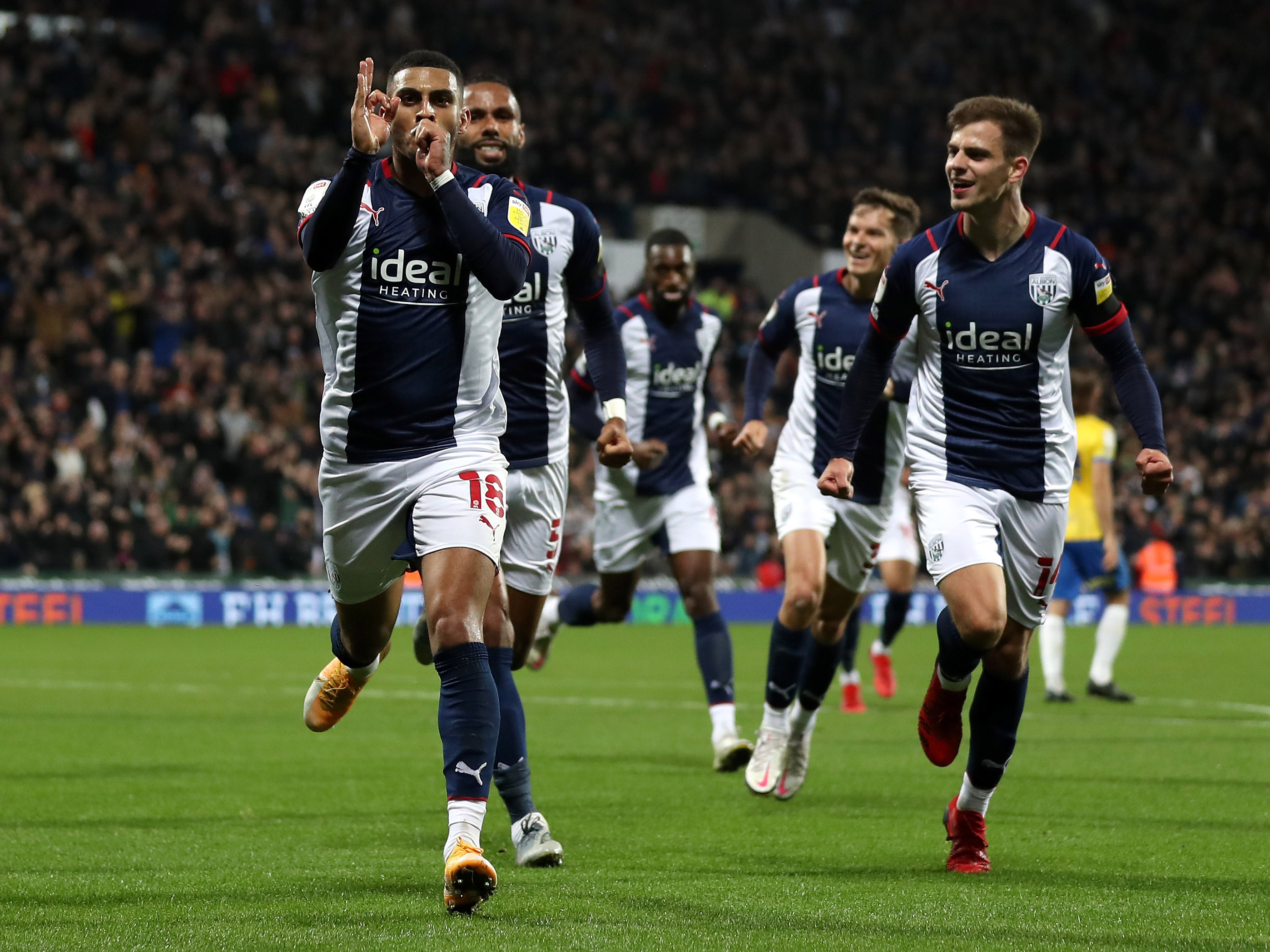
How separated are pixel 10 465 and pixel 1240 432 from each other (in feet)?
63.9

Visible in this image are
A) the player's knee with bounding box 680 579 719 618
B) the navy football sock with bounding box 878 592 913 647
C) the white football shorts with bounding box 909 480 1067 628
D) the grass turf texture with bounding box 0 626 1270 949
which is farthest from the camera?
the navy football sock with bounding box 878 592 913 647

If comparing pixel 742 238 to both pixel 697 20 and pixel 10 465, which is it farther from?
pixel 10 465

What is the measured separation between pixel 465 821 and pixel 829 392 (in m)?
4.33

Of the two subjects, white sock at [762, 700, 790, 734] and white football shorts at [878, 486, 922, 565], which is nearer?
white sock at [762, 700, 790, 734]

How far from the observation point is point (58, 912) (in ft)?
16.2

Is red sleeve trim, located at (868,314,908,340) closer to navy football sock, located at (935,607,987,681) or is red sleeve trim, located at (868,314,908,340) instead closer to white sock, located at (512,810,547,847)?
navy football sock, located at (935,607,987,681)

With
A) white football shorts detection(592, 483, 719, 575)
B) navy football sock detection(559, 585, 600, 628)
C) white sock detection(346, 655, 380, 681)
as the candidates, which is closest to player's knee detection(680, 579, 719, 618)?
white football shorts detection(592, 483, 719, 575)

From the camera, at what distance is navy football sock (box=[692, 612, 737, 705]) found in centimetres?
905

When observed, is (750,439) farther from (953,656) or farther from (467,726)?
(467,726)

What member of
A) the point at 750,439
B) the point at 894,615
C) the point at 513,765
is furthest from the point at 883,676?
the point at 513,765

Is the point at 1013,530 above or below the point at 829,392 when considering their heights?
below

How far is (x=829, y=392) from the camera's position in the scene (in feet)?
28.6

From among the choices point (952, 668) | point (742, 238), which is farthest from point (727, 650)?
point (742, 238)

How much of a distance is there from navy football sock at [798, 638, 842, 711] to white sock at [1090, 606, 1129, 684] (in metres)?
5.78
